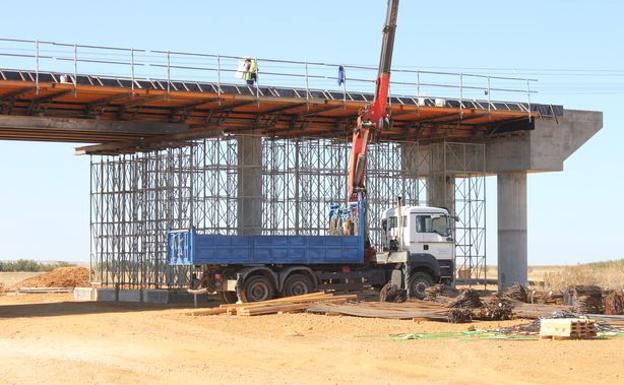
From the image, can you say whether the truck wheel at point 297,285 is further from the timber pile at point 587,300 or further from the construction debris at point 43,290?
the construction debris at point 43,290

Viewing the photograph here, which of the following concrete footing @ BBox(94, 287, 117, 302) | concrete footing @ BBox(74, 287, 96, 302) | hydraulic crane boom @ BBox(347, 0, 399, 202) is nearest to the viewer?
hydraulic crane boom @ BBox(347, 0, 399, 202)

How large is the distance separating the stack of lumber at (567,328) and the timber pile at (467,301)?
14.5ft

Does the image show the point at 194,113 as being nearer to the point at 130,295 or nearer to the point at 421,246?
the point at 130,295

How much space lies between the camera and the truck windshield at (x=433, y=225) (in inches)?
1384

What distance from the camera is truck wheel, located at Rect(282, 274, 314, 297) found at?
110 ft

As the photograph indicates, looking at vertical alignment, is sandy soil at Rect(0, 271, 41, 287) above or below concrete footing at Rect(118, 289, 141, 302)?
below

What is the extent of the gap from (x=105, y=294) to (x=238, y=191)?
595cm

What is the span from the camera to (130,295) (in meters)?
38.9

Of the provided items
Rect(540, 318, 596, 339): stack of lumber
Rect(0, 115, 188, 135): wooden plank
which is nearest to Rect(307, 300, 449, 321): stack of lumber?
Rect(540, 318, 596, 339): stack of lumber

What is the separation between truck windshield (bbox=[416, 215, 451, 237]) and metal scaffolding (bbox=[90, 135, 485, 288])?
683 cm

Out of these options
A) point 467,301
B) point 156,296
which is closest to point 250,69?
point 156,296

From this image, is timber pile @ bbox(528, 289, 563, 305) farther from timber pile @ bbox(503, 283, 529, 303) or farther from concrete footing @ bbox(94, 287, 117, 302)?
concrete footing @ bbox(94, 287, 117, 302)

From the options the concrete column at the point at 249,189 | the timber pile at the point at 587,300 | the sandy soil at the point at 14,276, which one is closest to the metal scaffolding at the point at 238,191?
the concrete column at the point at 249,189

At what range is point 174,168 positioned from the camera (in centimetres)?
3784
